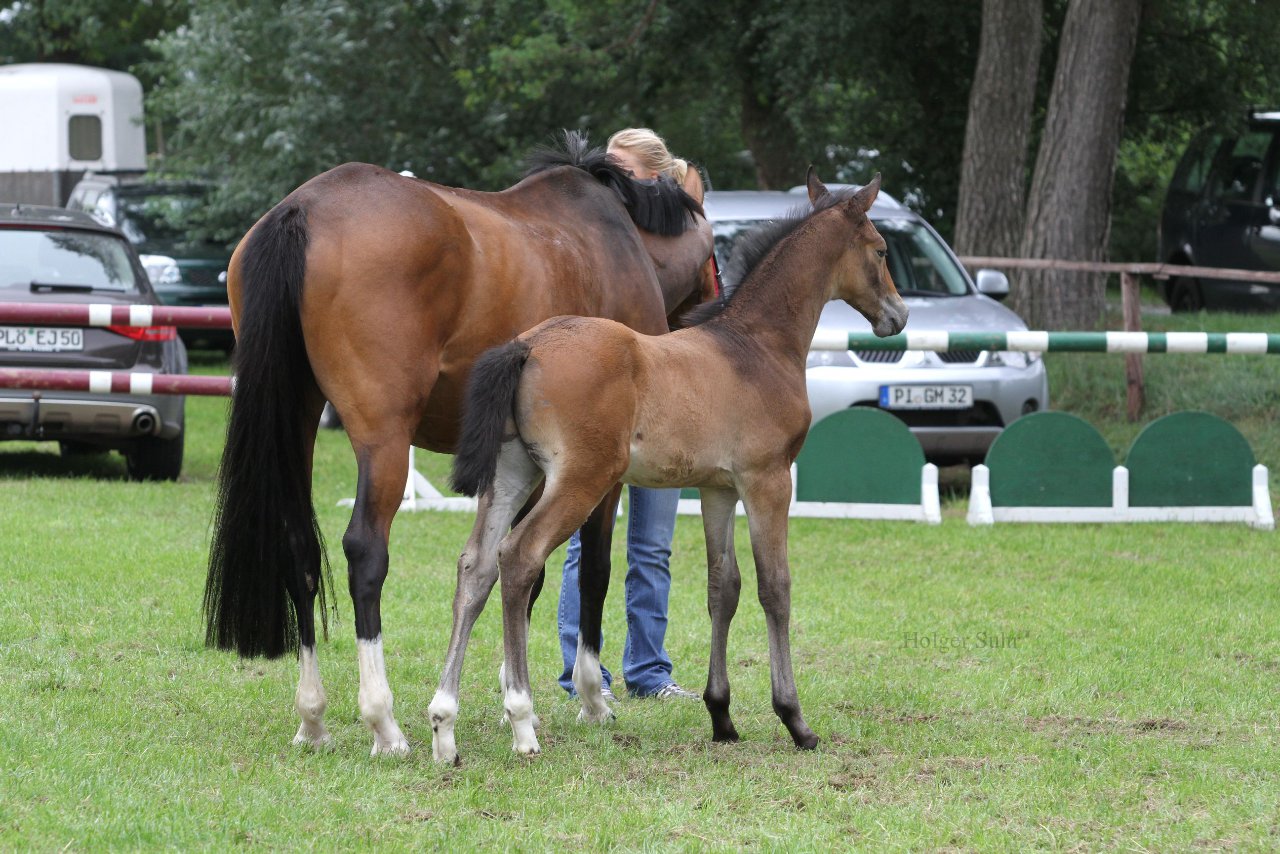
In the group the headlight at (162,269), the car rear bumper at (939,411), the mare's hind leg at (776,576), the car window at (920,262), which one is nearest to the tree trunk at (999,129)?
the car window at (920,262)

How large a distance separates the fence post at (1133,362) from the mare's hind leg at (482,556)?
30.7ft

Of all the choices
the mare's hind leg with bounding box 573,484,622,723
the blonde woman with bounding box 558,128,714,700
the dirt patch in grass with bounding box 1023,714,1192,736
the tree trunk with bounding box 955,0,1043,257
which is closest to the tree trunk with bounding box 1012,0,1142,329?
the tree trunk with bounding box 955,0,1043,257

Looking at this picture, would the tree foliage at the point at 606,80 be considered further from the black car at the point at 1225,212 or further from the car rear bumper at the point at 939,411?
the car rear bumper at the point at 939,411

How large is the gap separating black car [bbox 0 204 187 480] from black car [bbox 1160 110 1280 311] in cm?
1197

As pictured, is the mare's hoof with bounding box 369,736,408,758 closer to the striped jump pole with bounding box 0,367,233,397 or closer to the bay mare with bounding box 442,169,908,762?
the bay mare with bounding box 442,169,908,762

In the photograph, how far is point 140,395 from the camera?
10.9m

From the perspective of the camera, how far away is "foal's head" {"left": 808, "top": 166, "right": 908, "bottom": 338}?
5.80 metres

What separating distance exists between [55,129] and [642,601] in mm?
21119

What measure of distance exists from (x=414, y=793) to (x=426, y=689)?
57.4 inches

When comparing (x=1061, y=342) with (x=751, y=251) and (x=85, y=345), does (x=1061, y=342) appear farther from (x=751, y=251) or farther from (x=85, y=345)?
(x=85, y=345)

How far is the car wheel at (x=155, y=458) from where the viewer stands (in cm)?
1163

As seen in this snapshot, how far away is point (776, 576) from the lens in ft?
17.9

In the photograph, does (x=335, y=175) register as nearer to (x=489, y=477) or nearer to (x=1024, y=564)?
(x=489, y=477)

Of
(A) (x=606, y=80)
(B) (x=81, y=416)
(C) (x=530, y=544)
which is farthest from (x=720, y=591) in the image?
(A) (x=606, y=80)
